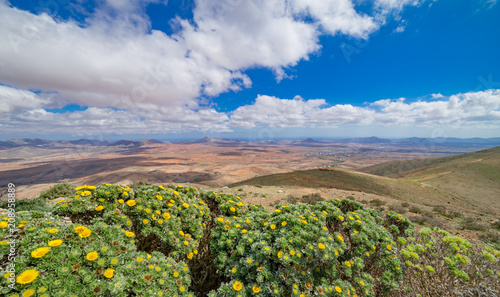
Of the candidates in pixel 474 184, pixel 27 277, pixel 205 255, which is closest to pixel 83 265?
pixel 27 277

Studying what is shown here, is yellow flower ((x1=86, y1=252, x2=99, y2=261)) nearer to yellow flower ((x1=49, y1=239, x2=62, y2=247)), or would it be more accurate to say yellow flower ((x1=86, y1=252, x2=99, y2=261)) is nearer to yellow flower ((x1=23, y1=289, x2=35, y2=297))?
yellow flower ((x1=49, y1=239, x2=62, y2=247))

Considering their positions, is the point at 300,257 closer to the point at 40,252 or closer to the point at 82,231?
the point at 82,231

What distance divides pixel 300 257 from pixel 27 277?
3096 millimetres

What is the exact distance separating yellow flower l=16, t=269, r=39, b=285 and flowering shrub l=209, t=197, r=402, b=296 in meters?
1.98

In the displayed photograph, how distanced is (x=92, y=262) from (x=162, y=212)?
1401mm

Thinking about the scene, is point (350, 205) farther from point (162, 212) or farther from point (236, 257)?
point (162, 212)

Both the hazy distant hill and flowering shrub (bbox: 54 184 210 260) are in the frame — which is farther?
the hazy distant hill

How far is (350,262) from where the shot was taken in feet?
10.0

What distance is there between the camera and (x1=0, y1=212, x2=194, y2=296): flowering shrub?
70.6 inches

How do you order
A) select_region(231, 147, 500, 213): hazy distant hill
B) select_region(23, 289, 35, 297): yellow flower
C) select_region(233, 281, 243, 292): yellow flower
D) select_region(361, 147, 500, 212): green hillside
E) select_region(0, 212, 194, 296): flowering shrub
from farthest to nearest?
select_region(361, 147, 500, 212): green hillside → select_region(231, 147, 500, 213): hazy distant hill → select_region(233, 281, 243, 292): yellow flower → select_region(0, 212, 194, 296): flowering shrub → select_region(23, 289, 35, 297): yellow flower

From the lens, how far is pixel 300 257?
276 centimetres

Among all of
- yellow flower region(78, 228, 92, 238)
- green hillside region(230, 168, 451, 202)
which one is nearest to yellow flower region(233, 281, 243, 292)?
yellow flower region(78, 228, 92, 238)

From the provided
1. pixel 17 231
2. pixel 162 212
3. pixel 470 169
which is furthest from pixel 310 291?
pixel 470 169

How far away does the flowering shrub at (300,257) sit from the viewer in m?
2.65
